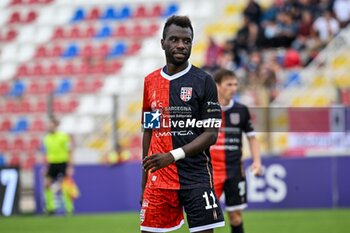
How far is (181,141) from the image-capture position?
700 centimetres

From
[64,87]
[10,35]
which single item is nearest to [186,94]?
[64,87]

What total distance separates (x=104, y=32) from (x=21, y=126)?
4.09 m

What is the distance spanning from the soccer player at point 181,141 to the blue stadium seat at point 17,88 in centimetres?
1880

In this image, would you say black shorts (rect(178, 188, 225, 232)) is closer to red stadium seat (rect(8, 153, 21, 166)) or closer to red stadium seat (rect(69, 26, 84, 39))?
red stadium seat (rect(8, 153, 21, 166))

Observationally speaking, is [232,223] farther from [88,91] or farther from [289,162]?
[88,91]

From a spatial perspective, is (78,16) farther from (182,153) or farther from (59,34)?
(182,153)

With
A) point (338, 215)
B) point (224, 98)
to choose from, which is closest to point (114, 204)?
point (338, 215)

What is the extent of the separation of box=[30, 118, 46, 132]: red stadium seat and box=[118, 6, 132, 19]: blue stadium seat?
14.5 ft

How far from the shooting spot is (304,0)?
2292cm

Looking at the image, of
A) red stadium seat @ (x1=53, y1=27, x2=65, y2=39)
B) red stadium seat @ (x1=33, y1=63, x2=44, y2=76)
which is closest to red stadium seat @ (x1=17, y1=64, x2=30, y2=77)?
red stadium seat @ (x1=33, y1=63, x2=44, y2=76)

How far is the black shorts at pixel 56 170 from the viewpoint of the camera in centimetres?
2016

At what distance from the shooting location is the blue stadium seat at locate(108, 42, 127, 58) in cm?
2631

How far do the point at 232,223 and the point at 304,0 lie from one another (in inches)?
518

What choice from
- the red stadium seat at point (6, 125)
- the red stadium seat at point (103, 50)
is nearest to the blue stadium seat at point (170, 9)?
the red stadium seat at point (103, 50)
